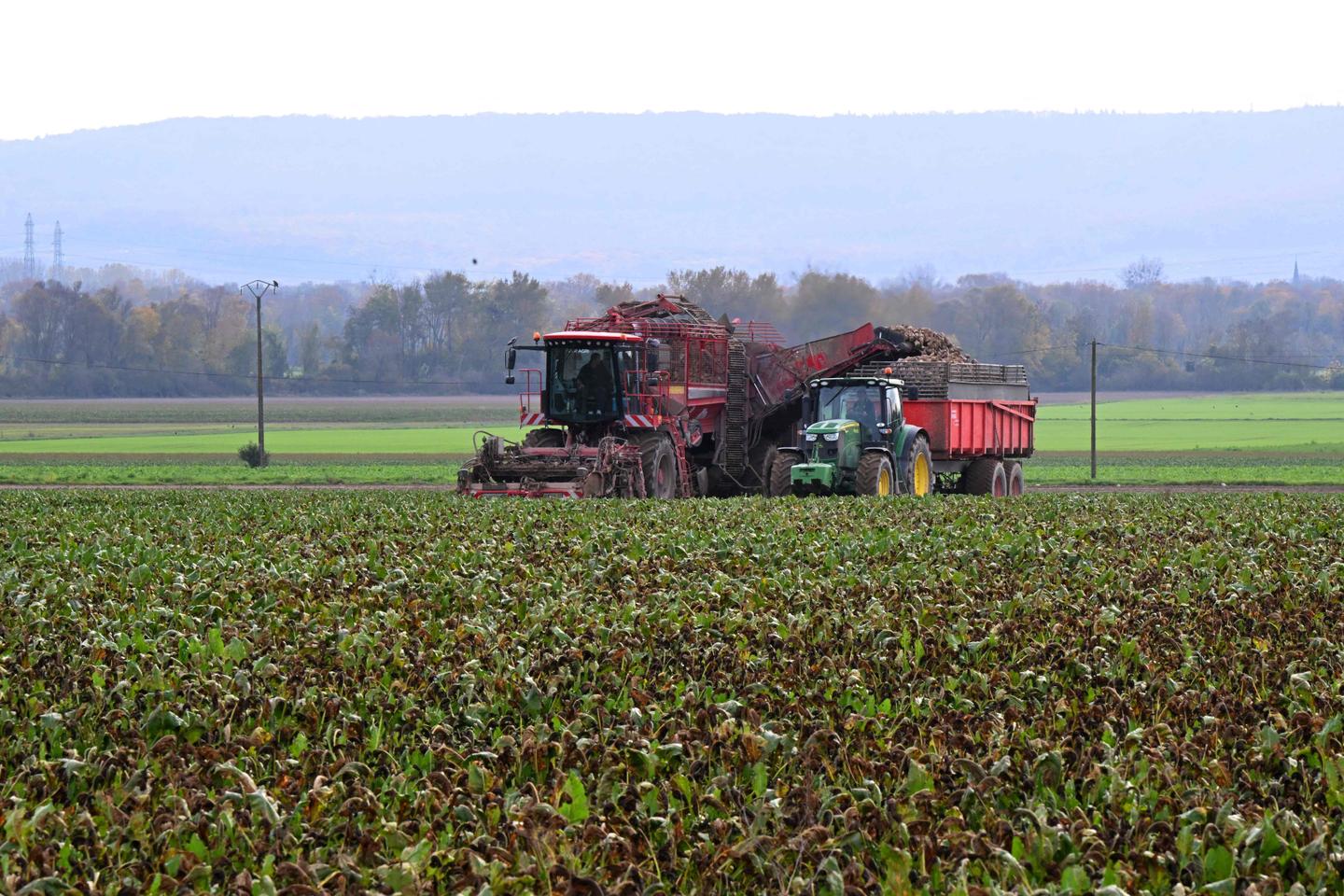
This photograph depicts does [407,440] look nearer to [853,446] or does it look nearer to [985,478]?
[985,478]

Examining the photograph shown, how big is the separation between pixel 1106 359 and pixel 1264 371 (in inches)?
560

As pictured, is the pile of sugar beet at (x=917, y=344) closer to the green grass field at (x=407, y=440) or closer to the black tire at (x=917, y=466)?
the black tire at (x=917, y=466)

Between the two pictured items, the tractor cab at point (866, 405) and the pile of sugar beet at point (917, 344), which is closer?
the tractor cab at point (866, 405)

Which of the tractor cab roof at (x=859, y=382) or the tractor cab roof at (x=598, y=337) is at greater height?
the tractor cab roof at (x=598, y=337)

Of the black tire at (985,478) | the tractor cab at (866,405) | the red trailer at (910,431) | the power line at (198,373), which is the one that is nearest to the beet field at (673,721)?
the red trailer at (910,431)

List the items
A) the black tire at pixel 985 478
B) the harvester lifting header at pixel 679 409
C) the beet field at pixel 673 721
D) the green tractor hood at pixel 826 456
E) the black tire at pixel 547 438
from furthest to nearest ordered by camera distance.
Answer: the black tire at pixel 985 478
the black tire at pixel 547 438
the harvester lifting header at pixel 679 409
the green tractor hood at pixel 826 456
the beet field at pixel 673 721

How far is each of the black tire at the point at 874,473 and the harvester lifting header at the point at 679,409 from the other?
283 mm

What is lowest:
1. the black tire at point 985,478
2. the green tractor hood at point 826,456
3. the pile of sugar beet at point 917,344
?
the black tire at point 985,478

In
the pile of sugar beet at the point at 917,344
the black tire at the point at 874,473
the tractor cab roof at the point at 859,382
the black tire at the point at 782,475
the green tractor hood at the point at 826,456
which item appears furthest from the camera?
the pile of sugar beet at the point at 917,344

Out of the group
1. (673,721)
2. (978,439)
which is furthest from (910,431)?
(673,721)

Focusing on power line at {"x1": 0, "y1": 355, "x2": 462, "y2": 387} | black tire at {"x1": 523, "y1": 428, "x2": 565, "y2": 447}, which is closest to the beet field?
black tire at {"x1": 523, "y1": 428, "x2": 565, "y2": 447}

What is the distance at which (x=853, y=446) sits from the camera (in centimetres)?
2844

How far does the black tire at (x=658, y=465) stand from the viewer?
96.3 feet

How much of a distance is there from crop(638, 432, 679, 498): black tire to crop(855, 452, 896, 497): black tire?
3723 mm
